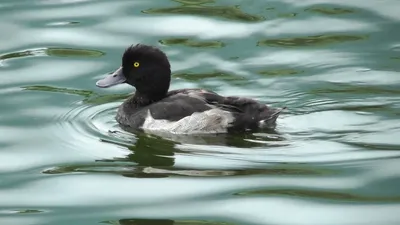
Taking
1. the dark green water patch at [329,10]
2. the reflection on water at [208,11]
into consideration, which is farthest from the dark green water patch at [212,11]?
the dark green water patch at [329,10]

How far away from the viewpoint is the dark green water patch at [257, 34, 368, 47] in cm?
1447

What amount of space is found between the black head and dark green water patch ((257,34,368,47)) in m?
2.41

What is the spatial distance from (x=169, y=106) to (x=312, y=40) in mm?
3243

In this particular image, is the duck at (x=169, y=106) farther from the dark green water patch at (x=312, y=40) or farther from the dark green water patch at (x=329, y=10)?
the dark green water patch at (x=329, y=10)

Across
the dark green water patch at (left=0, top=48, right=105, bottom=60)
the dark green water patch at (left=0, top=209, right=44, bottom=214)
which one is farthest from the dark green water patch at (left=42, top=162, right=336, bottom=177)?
the dark green water patch at (left=0, top=48, right=105, bottom=60)

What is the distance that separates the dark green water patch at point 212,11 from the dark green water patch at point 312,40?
0.83 metres

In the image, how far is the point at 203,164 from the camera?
10469mm

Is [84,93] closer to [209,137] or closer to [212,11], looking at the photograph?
[209,137]

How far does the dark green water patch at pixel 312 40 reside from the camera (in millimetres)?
14469

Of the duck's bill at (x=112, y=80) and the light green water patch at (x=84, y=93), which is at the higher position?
the duck's bill at (x=112, y=80)

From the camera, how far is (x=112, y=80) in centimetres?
1248

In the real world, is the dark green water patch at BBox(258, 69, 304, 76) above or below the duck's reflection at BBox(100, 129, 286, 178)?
above

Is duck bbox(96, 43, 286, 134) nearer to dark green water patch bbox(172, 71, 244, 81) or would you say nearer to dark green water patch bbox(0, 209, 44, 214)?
dark green water patch bbox(172, 71, 244, 81)

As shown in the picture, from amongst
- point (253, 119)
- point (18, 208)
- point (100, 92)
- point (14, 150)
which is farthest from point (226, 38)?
point (18, 208)
